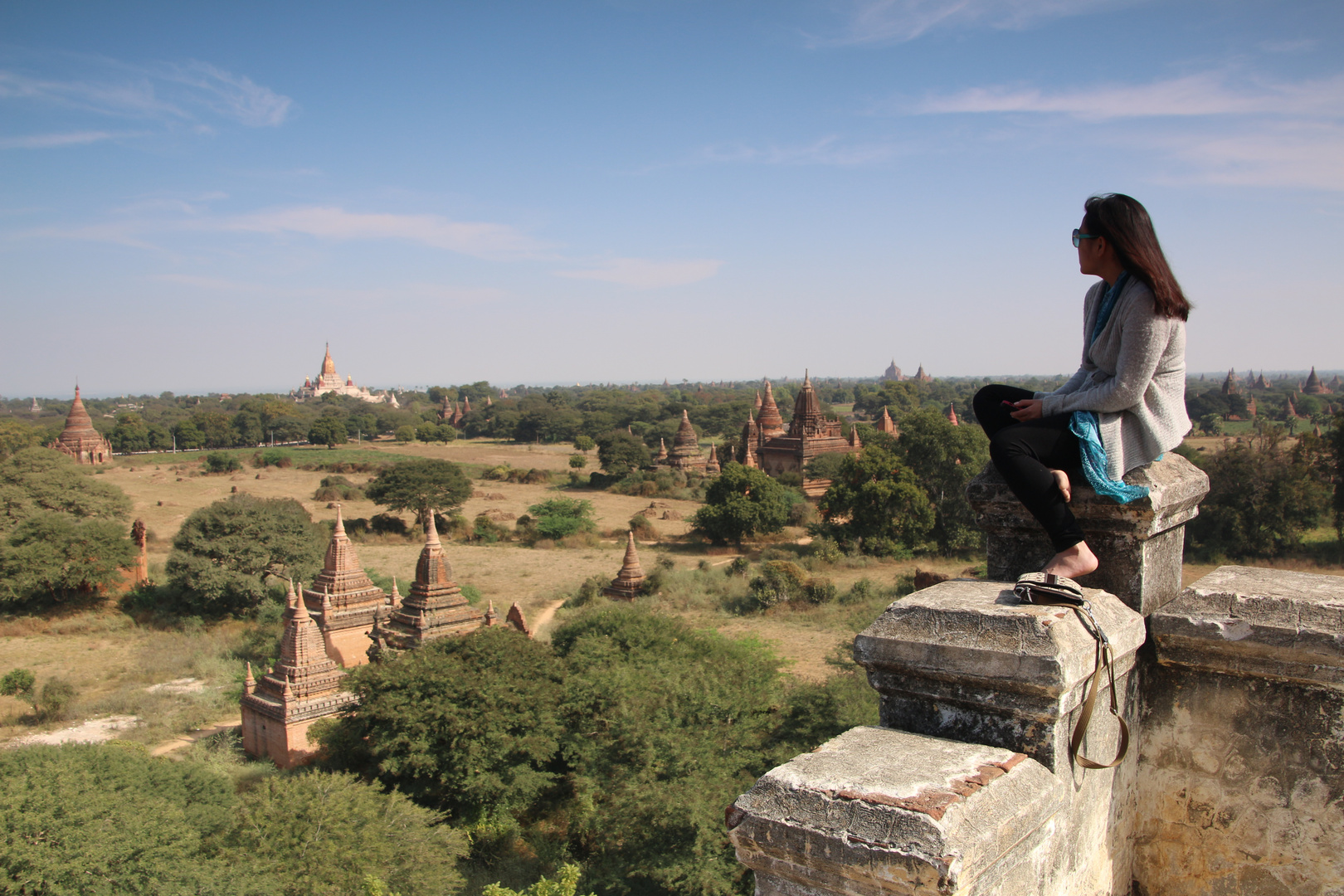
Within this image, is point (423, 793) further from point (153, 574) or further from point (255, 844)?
point (153, 574)

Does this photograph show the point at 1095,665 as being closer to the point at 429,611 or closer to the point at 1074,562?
the point at 1074,562

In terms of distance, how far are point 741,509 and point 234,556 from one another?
16581mm

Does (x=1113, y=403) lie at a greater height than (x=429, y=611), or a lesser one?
greater

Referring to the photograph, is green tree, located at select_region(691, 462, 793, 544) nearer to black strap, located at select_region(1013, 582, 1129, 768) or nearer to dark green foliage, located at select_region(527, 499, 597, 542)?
dark green foliage, located at select_region(527, 499, 597, 542)

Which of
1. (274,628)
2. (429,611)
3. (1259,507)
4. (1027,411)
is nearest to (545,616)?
(429,611)

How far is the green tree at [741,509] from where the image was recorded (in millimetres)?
30656

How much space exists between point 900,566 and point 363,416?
247ft

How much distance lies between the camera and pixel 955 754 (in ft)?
6.06

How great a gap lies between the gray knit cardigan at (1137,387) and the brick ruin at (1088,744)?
4.2 inches

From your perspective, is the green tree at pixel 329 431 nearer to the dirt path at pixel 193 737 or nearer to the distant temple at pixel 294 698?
the dirt path at pixel 193 737

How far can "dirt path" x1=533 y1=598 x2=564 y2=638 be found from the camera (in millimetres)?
20453

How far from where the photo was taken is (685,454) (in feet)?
161

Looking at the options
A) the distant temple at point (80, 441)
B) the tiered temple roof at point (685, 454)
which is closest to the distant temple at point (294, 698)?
the tiered temple roof at point (685, 454)

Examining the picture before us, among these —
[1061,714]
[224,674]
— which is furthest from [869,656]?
[224,674]
